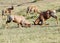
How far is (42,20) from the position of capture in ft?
63.6

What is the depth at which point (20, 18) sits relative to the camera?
18250 millimetres

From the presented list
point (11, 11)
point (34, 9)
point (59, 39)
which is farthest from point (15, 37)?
point (11, 11)

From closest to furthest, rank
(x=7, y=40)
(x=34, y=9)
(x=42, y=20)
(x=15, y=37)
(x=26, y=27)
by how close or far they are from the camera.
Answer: (x=7, y=40) < (x=15, y=37) < (x=26, y=27) < (x=42, y=20) < (x=34, y=9)

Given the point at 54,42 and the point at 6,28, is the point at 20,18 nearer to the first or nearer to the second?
the point at 6,28

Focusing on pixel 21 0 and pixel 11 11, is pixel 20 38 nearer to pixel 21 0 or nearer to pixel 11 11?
pixel 11 11

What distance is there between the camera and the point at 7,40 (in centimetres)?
1302

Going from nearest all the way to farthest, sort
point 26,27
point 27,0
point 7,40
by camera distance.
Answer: point 7,40, point 26,27, point 27,0

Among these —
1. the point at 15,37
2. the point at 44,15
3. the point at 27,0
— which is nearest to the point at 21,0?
the point at 27,0

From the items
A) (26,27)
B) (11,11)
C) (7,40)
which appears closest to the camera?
(7,40)

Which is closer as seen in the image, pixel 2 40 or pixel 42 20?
pixel 2 40

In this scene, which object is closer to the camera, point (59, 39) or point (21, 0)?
point (59, 39)

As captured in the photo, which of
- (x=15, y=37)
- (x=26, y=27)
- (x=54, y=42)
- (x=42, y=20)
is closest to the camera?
(x=54, y=42)

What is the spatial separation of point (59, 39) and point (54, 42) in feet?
2.32

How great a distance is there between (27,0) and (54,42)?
104 ft
